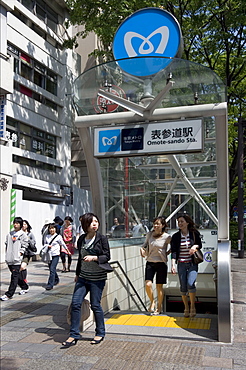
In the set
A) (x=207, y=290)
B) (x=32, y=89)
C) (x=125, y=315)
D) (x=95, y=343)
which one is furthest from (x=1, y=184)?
(x=95, y=343)

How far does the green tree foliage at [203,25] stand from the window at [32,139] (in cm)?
619

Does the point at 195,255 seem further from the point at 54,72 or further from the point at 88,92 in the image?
the point at 54,72

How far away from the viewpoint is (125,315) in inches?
276

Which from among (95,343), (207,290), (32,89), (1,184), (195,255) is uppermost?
(32,89)

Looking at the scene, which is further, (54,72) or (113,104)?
(54,72)

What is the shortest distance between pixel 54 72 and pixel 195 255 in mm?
18717

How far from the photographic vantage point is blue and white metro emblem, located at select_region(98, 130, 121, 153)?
19.9 ft

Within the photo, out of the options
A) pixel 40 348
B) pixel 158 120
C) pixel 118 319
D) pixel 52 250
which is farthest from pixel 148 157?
pixel 40 348

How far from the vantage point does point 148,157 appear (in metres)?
8.66

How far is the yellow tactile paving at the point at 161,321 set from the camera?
626 cm

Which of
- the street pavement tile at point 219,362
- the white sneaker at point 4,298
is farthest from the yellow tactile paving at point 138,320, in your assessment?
the white sneaker at point 4,298

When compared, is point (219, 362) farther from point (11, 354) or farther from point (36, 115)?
point (36, 115)

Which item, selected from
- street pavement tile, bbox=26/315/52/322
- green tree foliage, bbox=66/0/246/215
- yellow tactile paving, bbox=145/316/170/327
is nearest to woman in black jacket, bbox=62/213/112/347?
yellow tactile paving, bbox=145/316/170/327

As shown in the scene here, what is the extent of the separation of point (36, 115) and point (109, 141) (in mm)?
16217
